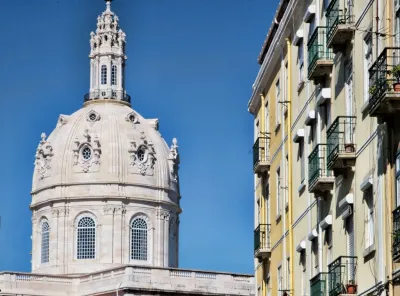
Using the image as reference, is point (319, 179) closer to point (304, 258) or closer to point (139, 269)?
point (304, 258)

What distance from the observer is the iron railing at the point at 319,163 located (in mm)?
32219

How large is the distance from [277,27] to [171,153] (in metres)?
76.3

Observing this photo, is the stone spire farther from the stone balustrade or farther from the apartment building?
the apartment building

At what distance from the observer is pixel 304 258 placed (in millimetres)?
36000

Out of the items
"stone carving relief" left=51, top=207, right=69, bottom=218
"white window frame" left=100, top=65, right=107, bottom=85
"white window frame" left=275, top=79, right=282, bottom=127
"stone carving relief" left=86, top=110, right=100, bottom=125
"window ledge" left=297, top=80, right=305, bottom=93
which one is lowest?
"window ledge" left=297, top=80, right=305, bottom=93

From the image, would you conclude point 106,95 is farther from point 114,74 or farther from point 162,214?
point 162,214

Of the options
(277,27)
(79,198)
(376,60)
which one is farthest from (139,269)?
(376,60)

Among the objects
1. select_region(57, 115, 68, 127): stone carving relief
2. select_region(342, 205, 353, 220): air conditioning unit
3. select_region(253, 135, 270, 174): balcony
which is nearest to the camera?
select_region(342, 205, 353, 220): air conditioning unit

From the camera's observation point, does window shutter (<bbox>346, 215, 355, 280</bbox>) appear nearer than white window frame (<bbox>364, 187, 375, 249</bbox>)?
No

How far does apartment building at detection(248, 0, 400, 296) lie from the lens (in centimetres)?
2722

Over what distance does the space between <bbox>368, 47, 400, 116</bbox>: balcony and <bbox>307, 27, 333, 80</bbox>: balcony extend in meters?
5.05

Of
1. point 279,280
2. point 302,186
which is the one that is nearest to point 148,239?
point 279,280

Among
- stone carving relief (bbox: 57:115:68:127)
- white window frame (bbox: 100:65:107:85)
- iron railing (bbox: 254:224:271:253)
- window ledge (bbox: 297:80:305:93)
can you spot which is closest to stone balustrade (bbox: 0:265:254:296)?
stone carving relief (bbox: 57:115:68:127)

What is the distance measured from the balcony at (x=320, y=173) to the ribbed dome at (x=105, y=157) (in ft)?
260
